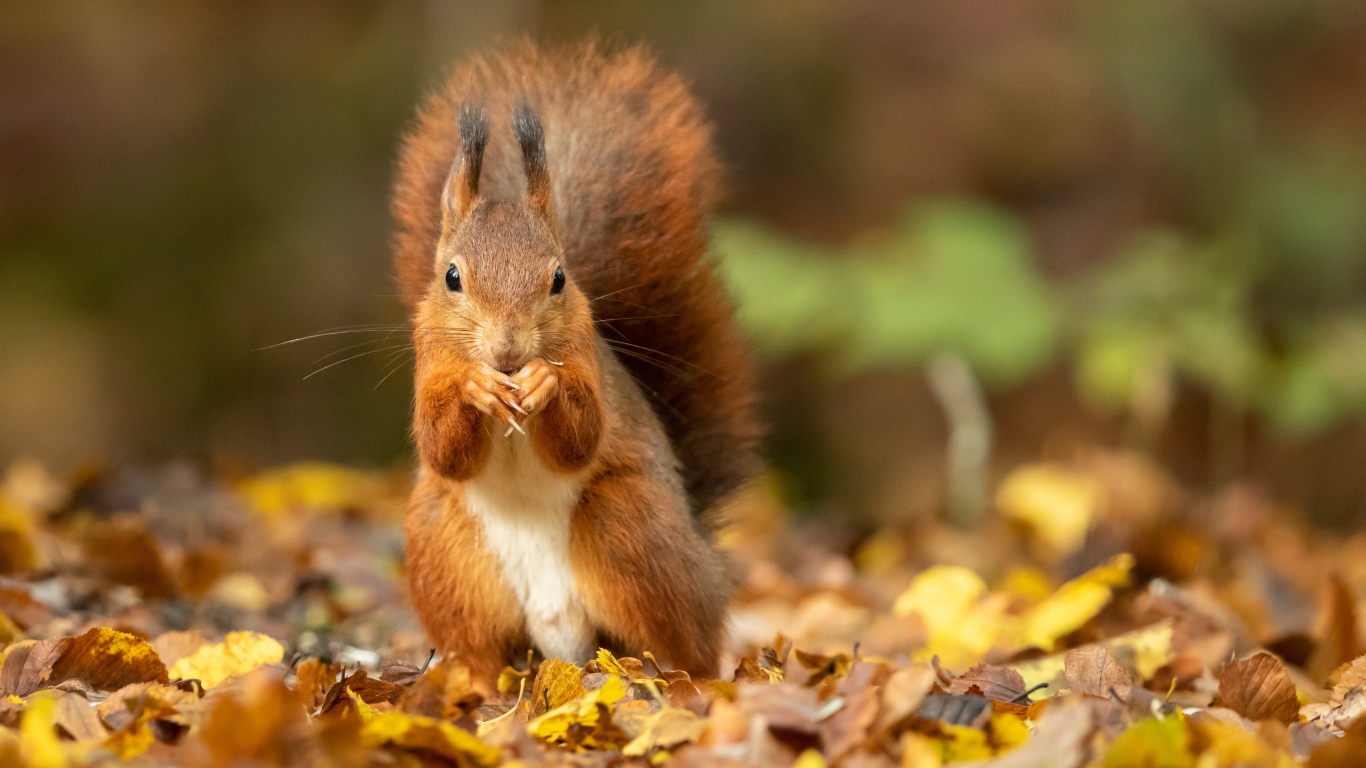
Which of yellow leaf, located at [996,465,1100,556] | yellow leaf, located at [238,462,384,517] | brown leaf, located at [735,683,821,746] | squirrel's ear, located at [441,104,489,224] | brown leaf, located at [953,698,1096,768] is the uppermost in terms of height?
squirrel's ear, located at [441,104,489,224]

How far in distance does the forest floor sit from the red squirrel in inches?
4.9

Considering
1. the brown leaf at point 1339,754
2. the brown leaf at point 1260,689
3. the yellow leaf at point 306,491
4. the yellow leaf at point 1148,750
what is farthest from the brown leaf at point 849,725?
the yellow leaf at point 306,491

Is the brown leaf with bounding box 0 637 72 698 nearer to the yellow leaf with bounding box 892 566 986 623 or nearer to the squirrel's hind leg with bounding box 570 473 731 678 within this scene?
the squirrel's hind leg with bounding box 570 473 731 678

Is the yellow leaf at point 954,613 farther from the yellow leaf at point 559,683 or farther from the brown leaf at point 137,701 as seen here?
the brown leaf at point 137,701

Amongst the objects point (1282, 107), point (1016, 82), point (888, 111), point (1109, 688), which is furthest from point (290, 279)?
point (1109, 688)

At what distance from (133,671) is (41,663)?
120 millimetres

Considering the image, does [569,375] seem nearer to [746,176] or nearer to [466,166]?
[466,166]

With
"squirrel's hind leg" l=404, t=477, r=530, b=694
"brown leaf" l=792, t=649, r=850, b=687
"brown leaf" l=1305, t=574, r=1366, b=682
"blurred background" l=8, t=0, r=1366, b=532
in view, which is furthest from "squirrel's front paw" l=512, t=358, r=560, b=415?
"blurred background" l=8, t=0, r=1366, b=532

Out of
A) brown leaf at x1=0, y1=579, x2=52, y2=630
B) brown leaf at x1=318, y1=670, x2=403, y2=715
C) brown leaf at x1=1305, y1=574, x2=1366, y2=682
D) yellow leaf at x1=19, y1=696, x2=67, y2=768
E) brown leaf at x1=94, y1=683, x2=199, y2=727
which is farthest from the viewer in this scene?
brown leaf at x1=1305, y1=574, x2=1366, y2=682

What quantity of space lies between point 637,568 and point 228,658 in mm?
633

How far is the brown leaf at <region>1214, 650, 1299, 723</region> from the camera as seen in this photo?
73.8 inches

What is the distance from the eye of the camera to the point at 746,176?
6613 mm

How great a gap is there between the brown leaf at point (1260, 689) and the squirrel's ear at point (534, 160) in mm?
1254

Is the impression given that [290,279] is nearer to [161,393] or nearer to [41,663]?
[161,393]
